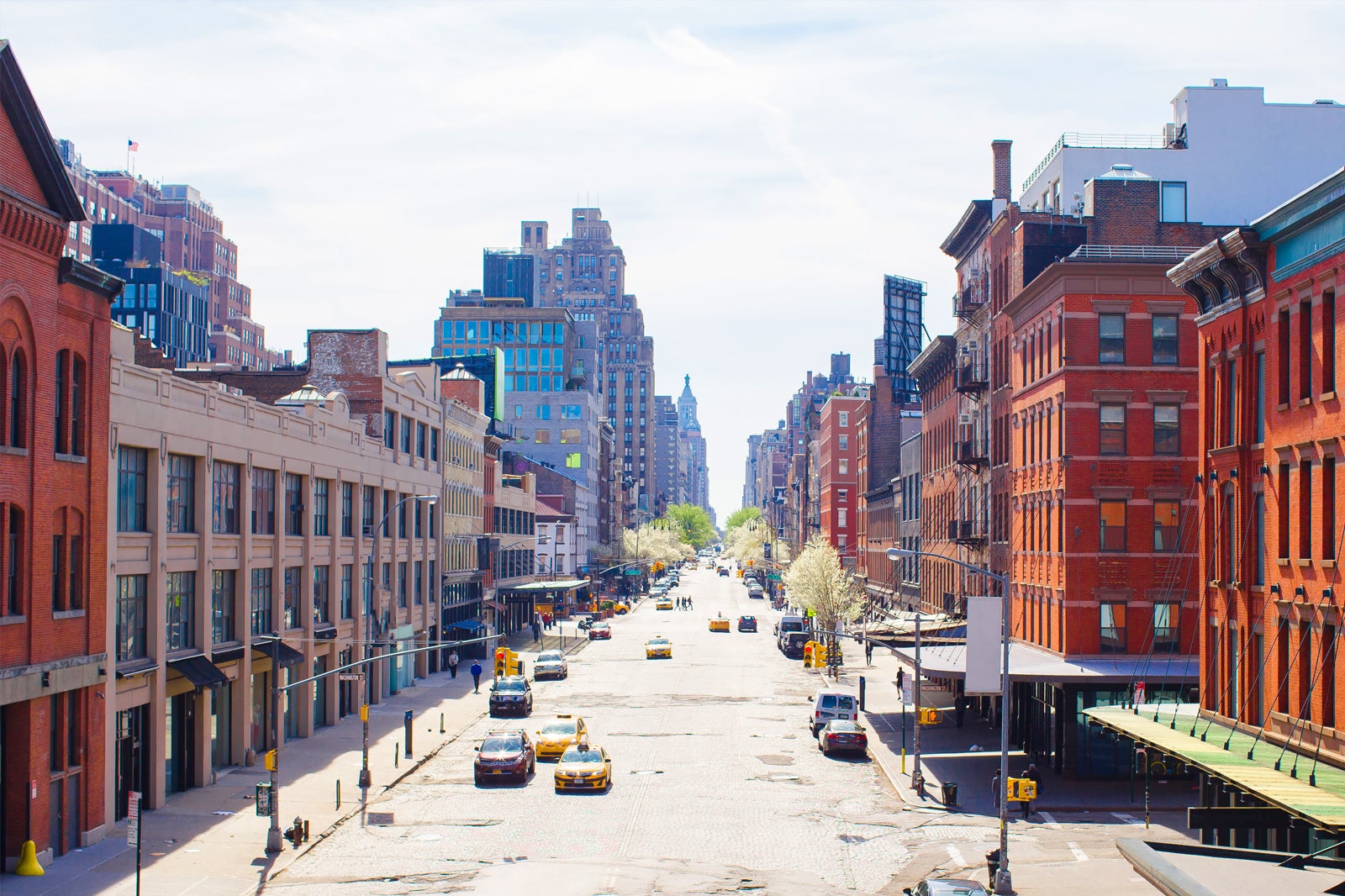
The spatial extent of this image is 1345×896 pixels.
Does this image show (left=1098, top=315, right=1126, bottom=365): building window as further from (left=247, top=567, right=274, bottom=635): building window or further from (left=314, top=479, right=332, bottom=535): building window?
(left=314, top=479, right=332, bottom=535): building window

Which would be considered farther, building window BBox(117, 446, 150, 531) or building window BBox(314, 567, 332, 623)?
building window BBox(314, 567, 332, 623)

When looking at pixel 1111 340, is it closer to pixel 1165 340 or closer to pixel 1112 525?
pixel 1165 340

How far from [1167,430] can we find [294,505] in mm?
33388

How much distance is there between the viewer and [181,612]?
43594 millimetres

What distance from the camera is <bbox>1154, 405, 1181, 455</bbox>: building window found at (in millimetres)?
49406

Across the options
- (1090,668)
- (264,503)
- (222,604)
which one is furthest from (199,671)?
(1090,668)

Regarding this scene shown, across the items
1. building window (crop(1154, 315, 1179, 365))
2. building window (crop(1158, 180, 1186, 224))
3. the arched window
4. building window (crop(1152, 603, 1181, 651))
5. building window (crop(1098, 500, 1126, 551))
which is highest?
building window (crop(1158, 180, 1186, 224))

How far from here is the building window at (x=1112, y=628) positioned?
49656 mm

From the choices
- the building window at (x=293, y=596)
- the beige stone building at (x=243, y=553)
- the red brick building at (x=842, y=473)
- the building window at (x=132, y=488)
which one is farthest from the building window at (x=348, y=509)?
the red brick building at (x=842, y=473)

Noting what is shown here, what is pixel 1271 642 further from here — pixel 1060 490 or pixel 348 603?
pixel 348 603

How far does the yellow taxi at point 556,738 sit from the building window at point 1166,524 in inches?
848

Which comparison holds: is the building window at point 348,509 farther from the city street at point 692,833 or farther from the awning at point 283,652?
the city street at point 692,833

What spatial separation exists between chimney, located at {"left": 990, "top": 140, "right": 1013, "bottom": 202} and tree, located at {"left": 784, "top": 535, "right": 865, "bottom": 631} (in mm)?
33317

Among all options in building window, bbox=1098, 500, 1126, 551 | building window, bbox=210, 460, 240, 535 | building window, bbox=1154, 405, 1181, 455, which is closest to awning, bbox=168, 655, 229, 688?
building window, bbox=210, 460, 240, 535
